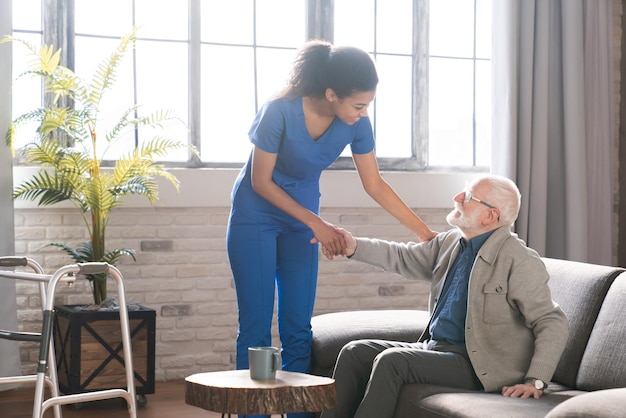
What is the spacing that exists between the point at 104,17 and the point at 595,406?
11.0ft

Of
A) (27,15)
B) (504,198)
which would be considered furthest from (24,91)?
(504,198)

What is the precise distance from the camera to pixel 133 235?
438 centimetres

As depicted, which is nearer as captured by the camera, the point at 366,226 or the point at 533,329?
the point at 533,329

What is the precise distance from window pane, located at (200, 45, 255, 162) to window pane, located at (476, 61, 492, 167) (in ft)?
4.56

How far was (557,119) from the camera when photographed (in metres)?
4.97

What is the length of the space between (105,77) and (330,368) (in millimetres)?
1779

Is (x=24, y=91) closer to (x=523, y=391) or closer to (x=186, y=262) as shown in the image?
(x=186, y=262)

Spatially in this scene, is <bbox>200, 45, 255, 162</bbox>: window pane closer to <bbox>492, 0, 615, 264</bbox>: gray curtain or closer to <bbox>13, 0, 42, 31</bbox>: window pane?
<bbox>13, 0, 42, 31</bbox>: window pane

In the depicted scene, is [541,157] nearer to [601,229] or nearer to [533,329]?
[601,229]

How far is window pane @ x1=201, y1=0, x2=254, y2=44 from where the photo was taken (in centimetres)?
465

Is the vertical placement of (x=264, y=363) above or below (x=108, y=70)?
below

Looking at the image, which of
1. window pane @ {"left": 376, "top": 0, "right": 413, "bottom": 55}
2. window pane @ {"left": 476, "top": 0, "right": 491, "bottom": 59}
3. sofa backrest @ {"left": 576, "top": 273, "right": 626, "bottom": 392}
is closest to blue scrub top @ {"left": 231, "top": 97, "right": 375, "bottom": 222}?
sofa backrest @ {"left": 576, "top": 273, "right": 626, "bottom": 392}

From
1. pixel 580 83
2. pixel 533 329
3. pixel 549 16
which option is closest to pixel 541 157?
pixel 580 83

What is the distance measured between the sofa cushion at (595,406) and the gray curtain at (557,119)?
Result: 9.51 ft
